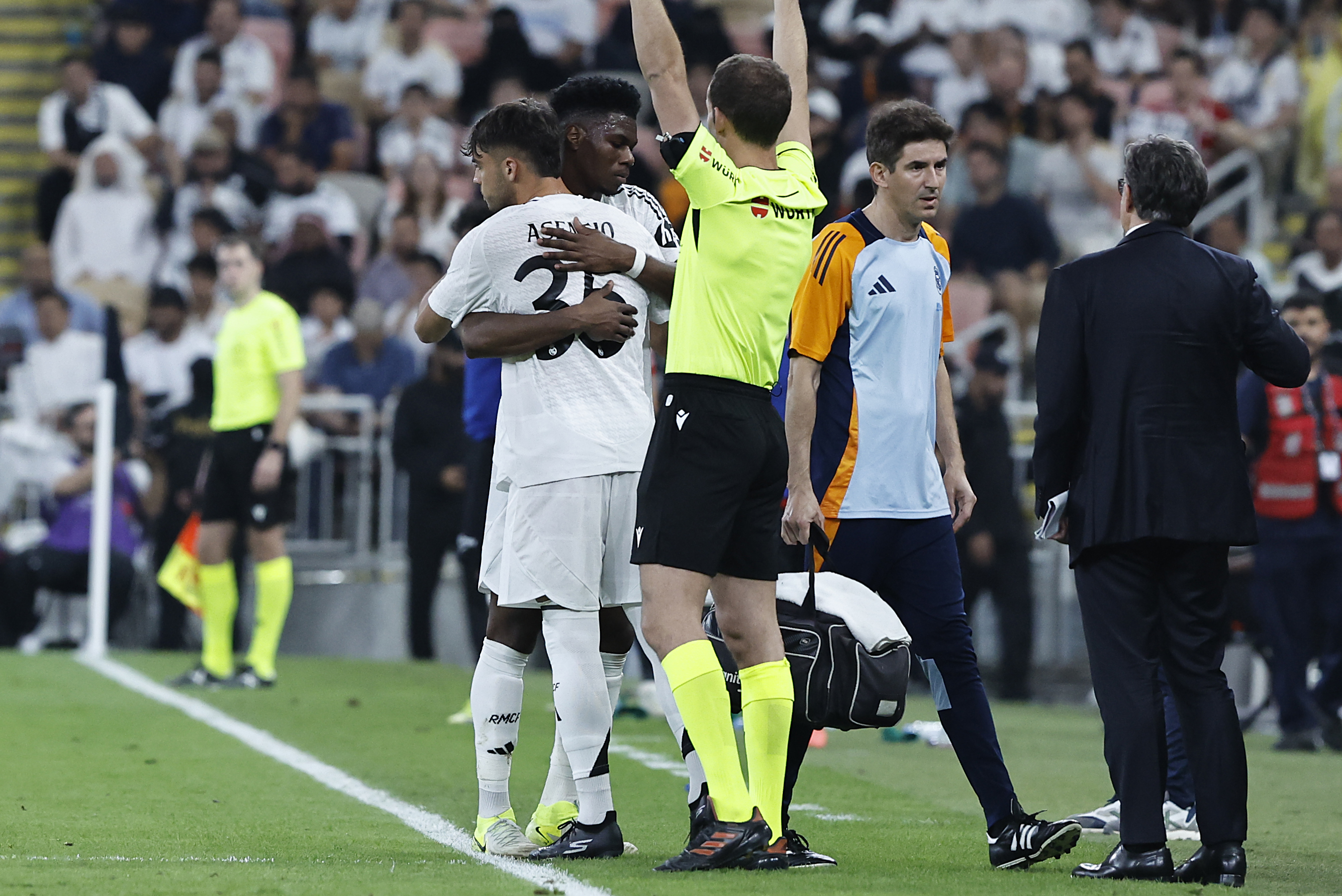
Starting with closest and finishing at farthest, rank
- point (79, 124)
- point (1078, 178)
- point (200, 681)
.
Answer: point (200, 681)
point (1078, 178)
point (79, 124)

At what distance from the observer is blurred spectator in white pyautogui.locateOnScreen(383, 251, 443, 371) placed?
1661 cm

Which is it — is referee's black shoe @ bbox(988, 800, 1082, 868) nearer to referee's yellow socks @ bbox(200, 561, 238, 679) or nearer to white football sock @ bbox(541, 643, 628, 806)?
white football sock @ bbox(541, 643, 628, 806)

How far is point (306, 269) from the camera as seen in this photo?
17.3 metres

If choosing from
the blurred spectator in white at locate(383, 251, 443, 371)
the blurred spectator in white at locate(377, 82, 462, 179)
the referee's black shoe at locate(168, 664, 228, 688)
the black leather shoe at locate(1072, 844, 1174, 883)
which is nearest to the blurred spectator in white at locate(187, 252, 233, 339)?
the blurred spectator in white at locate(383, 251, 443, 371)

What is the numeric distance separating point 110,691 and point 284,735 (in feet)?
8.50

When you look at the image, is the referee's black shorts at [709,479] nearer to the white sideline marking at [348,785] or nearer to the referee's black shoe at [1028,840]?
the white sideline marking at [348,785]

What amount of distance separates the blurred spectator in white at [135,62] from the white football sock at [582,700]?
52.2 ft

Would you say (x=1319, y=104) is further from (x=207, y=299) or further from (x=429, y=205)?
(x=207, y=299)

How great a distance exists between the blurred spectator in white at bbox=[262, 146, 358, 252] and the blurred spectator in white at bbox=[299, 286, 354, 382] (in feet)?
4.35

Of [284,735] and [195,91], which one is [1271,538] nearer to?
[284,735]

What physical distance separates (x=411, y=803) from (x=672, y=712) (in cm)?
149

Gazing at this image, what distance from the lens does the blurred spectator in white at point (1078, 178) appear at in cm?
1809

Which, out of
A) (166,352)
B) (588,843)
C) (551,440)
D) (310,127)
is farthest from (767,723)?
(310,127)

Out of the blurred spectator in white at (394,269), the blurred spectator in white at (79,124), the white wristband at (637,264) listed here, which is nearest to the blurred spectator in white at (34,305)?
the blurred spectator in white at (79,124)
